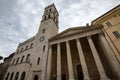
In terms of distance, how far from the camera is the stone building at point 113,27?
544 inches

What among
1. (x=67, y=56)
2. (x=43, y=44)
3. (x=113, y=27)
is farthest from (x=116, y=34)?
(x=43, y=44)

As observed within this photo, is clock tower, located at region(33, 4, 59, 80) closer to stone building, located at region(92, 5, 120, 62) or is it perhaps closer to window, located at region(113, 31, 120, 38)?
stone building, located at region(92, 5, 120, 62)

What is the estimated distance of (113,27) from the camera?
1512 centimetres

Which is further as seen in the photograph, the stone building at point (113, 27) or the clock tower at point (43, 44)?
the clock tower at point (43, 44)

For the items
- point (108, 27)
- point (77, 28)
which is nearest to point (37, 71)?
point (77, 28)

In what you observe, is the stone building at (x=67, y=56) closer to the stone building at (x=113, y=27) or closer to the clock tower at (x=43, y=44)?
the clock tower at (x=43, y=44)

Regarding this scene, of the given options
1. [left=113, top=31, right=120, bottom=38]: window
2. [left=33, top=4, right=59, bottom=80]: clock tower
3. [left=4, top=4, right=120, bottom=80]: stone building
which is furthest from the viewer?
[left=33, top=4, right=59, bottom=80]: clock tower

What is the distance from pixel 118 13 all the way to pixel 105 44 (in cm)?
738

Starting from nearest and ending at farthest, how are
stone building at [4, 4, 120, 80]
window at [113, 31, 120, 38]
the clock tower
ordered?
stone building at [4, 4, 120, 80]
window at [113, 31, 120, 38]
the clock tower

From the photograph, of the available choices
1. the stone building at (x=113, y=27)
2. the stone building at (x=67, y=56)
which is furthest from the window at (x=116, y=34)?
the stone building at (x=67, y=56)

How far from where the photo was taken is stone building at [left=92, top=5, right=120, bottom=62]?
45.4 ft

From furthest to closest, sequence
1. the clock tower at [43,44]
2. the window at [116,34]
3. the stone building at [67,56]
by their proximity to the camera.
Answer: the clock tower at [43,44] → the window at [116,34] → the stone building at [67,56]

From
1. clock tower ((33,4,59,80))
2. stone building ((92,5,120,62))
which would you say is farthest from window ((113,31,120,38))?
clock tower ((33,4,59,80))

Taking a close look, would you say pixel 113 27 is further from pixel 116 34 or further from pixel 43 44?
pixel 43 44
